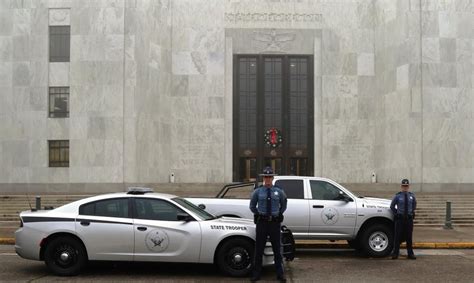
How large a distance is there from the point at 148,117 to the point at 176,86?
10.5ft

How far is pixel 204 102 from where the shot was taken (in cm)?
3600

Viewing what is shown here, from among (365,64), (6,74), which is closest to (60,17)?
(6,74)

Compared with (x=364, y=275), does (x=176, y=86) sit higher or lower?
higher

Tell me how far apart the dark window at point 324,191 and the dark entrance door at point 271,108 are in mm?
22856

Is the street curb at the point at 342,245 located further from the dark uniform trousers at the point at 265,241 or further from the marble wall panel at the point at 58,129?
the marble wall panel at the point at 58,129

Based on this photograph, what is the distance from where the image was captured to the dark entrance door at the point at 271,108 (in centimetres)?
3625

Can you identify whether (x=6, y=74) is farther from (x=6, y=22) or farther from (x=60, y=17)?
(x=60, y=17)

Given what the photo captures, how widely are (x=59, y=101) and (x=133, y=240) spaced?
24.2 m

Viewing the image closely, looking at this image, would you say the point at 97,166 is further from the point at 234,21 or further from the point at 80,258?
the point at 80,258

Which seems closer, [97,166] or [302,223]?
[302,223]

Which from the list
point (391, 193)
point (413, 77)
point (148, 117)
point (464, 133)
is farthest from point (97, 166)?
point (464, 133)

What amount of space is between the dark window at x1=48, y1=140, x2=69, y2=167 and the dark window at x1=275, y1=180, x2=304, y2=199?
21.6 metres

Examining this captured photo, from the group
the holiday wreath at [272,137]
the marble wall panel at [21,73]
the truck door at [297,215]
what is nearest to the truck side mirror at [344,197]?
the truck door at [297,215]

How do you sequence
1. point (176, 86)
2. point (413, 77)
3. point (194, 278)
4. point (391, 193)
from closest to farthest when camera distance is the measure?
1. point (194, 278)
2. point (391, 193)
3. point (413, 77)
4. point (176, 86)
